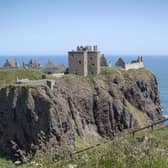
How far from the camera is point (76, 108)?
72.0 metres

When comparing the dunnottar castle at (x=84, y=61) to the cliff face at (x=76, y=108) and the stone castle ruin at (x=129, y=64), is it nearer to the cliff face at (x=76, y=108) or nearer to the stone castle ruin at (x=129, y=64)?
the cliff face at (x=76, y=108)

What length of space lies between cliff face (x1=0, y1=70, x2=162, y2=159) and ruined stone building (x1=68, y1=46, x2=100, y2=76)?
6.87ft

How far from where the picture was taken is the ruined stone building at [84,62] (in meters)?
77.7

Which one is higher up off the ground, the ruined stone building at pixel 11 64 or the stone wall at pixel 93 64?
the stone wall at pixel 93 64

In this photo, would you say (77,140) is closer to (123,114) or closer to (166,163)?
(123,114)

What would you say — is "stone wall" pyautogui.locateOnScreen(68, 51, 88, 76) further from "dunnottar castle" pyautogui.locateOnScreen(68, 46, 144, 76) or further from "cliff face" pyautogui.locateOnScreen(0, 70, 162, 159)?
"cliff face" pyautogui.locateOnScreen(0, 70, 162, 159)

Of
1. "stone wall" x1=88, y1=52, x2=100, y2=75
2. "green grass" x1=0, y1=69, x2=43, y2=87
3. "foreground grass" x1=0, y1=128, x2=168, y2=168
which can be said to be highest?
"foreground grass" x1=0, y1=128, x2=168, y2=168

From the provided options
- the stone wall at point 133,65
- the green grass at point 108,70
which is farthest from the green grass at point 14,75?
the stone wall at point 133,65

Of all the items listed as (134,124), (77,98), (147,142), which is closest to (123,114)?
(134,124)

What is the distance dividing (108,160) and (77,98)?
6443cm

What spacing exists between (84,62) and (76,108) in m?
10.1

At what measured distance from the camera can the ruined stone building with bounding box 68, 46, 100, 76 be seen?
77.7m

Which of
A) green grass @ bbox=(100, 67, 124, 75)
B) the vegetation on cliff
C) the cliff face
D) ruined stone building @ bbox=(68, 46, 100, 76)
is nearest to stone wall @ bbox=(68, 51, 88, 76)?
ruined stone building @ bbox=(68, 46, 100, 76)

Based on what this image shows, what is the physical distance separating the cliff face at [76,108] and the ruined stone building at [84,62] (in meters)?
2.10
